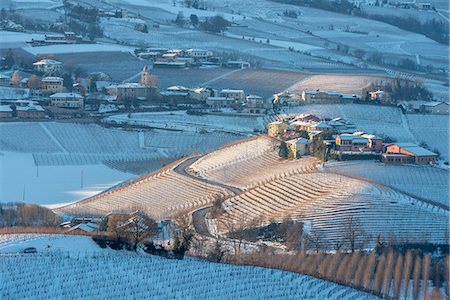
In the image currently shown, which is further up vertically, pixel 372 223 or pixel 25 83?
pixel 372 223

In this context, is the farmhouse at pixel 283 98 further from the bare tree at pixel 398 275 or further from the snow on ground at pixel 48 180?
the bare tree at pixel 398 275

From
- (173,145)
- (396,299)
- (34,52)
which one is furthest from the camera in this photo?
(34,52)

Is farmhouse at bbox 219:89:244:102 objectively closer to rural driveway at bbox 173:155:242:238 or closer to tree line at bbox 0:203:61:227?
rural driveway at bbox 173:155:242:238

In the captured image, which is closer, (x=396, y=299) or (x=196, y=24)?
(x=396, y=299)

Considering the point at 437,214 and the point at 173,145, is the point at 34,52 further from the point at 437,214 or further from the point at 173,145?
the point at 437,214

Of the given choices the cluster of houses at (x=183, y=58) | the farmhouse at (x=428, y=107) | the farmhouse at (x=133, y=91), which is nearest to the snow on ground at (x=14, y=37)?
the cluster of houses at (x=183, y=58)

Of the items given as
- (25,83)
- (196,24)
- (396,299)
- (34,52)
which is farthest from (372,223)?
(196,24)

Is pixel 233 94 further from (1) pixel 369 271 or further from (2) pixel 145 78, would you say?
(1) pixel 369 271
